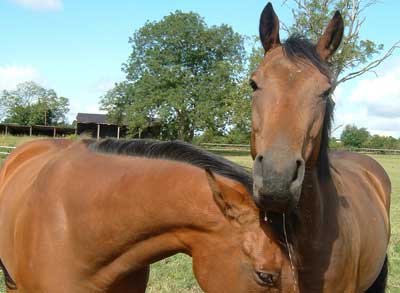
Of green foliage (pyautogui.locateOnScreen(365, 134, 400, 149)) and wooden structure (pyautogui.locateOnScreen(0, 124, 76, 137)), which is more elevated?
green foliage (pyautogui.locateOnScreen(365, 134, 400, 149))

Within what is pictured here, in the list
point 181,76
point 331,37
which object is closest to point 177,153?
point 331,37

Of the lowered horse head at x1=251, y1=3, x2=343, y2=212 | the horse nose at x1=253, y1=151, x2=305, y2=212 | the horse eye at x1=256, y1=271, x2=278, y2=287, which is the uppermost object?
the lowered horse head at x1=251, y1=3, x2=343, y2=212

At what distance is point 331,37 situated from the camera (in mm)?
2814

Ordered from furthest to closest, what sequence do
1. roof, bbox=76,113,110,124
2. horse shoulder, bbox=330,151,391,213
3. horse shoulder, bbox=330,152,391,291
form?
roof, bbox=76,113,110,124, horse shoulder, bbox=330,151,391,213, horse shoulder, bbox=330,152,391,291

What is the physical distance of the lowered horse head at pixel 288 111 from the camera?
6.80 feet

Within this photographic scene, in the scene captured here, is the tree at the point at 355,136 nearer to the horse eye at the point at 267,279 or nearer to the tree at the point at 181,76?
the tree at the point at 181,76

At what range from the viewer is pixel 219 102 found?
1624 inches

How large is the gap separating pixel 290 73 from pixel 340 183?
1.57 meters

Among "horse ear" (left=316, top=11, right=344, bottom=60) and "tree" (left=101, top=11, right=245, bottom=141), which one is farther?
"tree" (left=101, top=11, right=245, bottom=141)

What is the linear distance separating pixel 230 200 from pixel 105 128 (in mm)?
50086

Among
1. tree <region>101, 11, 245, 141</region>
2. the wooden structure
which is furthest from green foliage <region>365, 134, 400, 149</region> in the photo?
the wooden structure

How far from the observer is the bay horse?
7.52 feet

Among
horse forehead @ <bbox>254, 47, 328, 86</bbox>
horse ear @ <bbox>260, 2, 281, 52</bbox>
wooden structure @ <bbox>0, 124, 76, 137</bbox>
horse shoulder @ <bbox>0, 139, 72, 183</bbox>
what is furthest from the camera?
wooden structure @ <bbox>0, 124, 76, 137</bbox>

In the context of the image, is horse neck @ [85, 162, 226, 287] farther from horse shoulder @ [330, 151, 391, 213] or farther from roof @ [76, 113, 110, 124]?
roof @ [76, 113, 110, 124]
